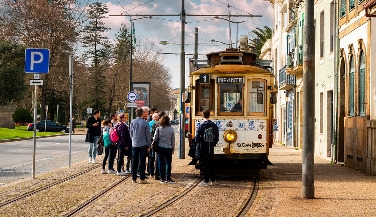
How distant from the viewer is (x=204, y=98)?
2006 centimetres

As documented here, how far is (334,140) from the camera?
1054 inches

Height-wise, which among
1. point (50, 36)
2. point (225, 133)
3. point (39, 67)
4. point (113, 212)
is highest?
point (50, 36)

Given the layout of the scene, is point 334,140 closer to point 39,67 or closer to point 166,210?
point 39,67

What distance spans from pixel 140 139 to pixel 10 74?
51720 millimetres

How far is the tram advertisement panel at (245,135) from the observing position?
19.2 meters

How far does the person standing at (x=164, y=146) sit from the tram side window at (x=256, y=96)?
101 inches

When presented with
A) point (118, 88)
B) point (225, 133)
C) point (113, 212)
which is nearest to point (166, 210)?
point (113, 212)

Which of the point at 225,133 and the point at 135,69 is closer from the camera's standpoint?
the point at 225,133

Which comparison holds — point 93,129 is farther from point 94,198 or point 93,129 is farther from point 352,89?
point 94,198

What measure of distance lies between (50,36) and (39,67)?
158 ft

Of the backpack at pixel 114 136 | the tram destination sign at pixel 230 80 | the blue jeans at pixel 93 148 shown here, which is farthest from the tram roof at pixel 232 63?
the blue jeans at pixel 93 148

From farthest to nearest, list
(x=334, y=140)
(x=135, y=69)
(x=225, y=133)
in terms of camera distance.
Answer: (x=135, y=69) < (x=334, y=140) < (x=225, y=133)

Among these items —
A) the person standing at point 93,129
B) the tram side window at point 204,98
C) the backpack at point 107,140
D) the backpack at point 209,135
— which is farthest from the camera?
the person standing at point 93,129

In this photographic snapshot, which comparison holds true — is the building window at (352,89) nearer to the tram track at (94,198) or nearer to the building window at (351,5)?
the building window at (351,5)
